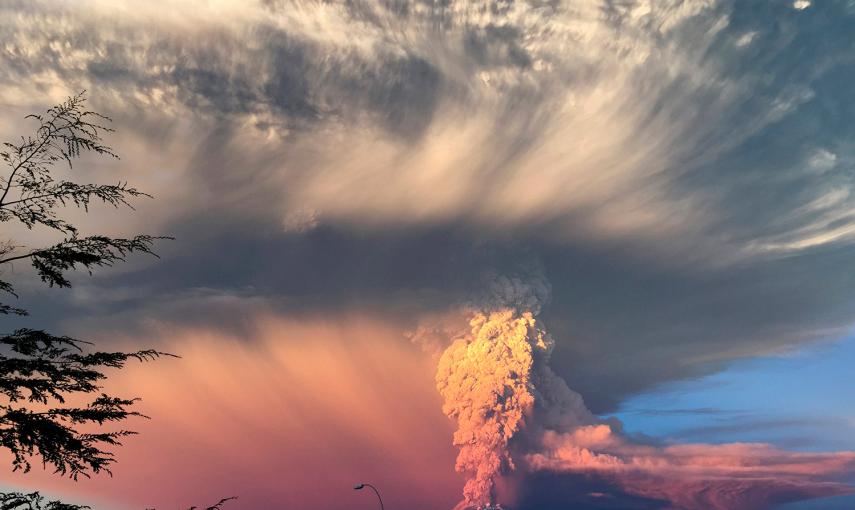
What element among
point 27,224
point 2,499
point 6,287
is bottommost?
point 2,499

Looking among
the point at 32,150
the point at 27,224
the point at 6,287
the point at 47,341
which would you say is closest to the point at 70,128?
the point at 32,150

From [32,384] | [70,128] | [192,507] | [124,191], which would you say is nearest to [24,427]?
[32,384]

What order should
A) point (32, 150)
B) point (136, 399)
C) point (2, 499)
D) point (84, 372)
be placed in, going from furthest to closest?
point (136, 399) → point (84, 372) → point (32, 150) → point (2, 499)

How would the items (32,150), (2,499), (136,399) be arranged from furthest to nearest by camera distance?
(136,399), (32,150), (2,499)

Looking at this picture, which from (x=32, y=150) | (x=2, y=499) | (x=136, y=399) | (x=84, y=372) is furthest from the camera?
(x=136, y=399)

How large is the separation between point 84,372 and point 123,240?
2710 millimetres

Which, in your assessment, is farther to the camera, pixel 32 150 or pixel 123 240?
pixel 123 240

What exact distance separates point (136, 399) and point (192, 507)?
2596 millimetres

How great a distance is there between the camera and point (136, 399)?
1453 cm

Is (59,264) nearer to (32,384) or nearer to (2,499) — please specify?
(32,384)

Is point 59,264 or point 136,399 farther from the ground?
point 59,264

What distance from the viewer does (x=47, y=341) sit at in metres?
12.8

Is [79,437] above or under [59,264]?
under

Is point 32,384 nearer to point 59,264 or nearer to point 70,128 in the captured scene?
point 59,264
